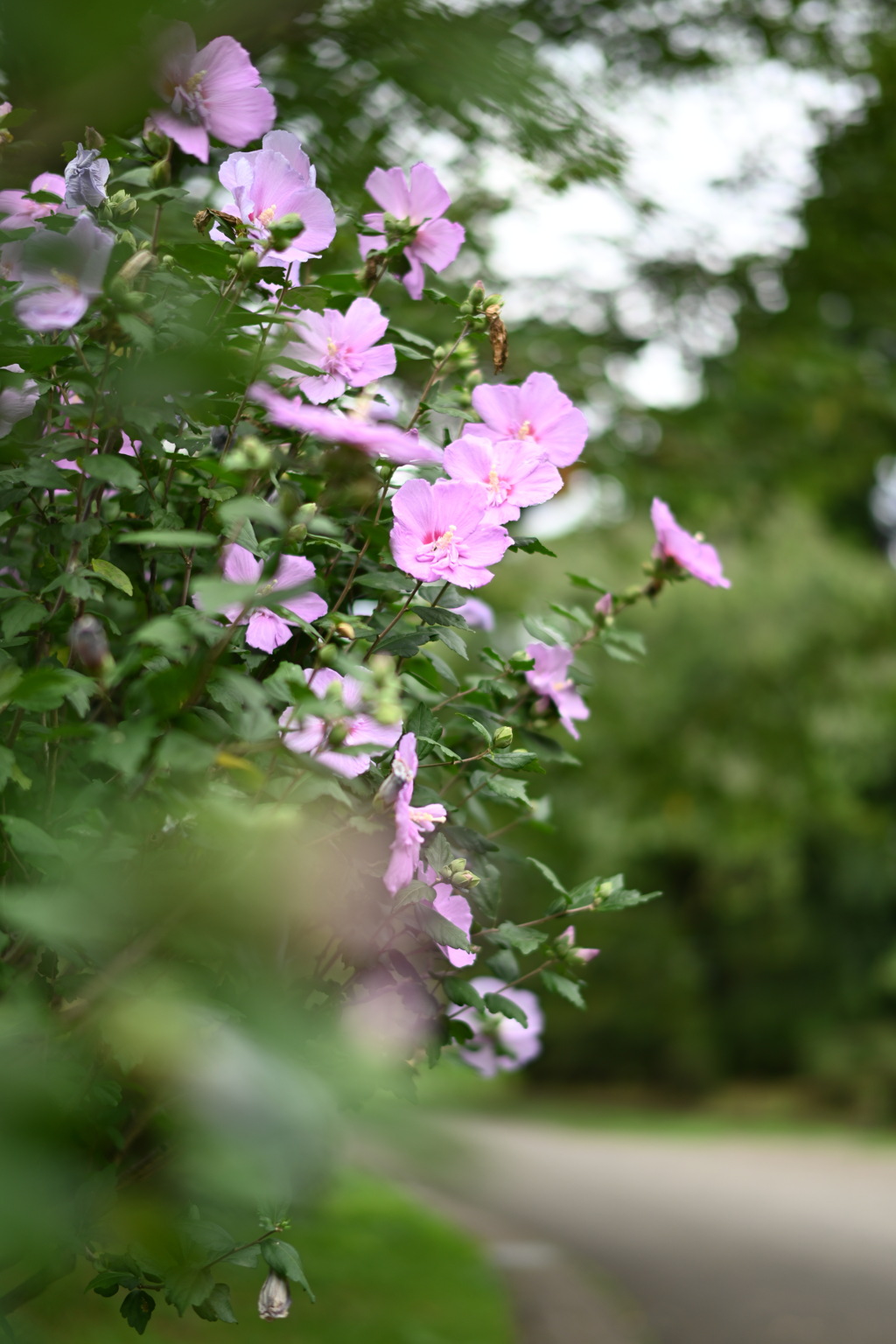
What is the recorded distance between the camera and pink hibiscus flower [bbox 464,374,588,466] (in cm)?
132

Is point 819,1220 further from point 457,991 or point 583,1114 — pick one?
point 583,1114

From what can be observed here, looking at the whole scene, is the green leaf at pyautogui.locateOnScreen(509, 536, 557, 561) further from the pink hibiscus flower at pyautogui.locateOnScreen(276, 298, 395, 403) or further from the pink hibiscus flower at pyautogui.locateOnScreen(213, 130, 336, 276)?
the pink hibiscus flower at pyautogui.locateOnScreen(213, 130, 336, 276)

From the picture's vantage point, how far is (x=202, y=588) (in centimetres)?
77

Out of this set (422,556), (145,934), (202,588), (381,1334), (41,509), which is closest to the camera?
(145,934)

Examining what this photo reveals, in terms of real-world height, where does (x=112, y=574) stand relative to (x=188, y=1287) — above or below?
above

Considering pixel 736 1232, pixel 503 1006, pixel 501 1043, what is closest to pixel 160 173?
pixel 503 1006

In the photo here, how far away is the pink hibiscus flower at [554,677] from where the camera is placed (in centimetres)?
155

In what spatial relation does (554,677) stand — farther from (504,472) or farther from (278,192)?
(278,192)

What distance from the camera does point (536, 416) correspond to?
1331 mm

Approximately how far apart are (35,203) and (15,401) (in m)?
0.24

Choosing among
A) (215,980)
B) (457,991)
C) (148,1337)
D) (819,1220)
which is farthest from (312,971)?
(819,1220)

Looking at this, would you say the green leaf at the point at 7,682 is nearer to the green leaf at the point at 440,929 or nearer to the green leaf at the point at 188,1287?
the green leaf at the point at 440,929

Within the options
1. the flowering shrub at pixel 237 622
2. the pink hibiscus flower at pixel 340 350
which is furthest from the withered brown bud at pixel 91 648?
the pink hibiscus flower at pixel 340 350

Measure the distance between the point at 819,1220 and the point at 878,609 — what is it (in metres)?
6.63
